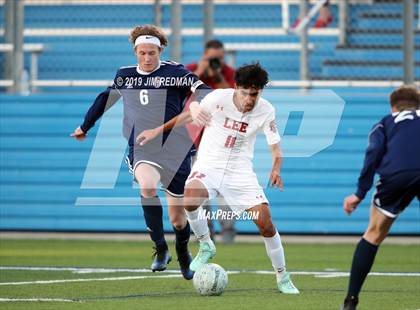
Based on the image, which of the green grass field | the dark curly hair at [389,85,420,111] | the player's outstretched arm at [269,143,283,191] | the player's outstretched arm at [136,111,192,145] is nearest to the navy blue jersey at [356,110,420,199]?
the dark curly hair at [389,85,420,111]

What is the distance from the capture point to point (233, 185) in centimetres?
992

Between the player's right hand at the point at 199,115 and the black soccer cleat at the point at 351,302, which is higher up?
the player's right hand at the point at 199,115

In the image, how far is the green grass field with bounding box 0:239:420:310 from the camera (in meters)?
8.84

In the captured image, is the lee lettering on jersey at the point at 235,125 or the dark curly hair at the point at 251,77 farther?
the lee lettering on jersey at the point at 235,125

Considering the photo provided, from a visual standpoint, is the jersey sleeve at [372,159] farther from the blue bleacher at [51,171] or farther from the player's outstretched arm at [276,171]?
the blue bleacher at [51,171]

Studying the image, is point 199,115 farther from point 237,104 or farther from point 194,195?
point 194,195

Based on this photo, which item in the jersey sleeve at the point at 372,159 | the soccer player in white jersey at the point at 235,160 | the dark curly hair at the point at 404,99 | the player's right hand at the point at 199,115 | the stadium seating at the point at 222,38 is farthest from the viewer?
the stadium seating at the point at 222,38

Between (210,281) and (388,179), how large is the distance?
2.14 metres

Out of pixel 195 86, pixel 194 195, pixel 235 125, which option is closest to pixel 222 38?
pixel 195 86

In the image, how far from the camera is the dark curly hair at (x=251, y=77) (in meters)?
9.52

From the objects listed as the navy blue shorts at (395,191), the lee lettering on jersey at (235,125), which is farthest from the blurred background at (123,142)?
the navy blue shorts at (395,191)

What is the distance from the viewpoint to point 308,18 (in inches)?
666

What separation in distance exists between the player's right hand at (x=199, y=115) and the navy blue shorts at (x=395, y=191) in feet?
8.13

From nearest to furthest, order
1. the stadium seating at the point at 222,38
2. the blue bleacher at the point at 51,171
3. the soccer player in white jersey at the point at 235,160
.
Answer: the soccer player in white jersey at the point at 235,160 → the blue bleacher at the point at 51,171 → the stadium seating at the point at 222,38
